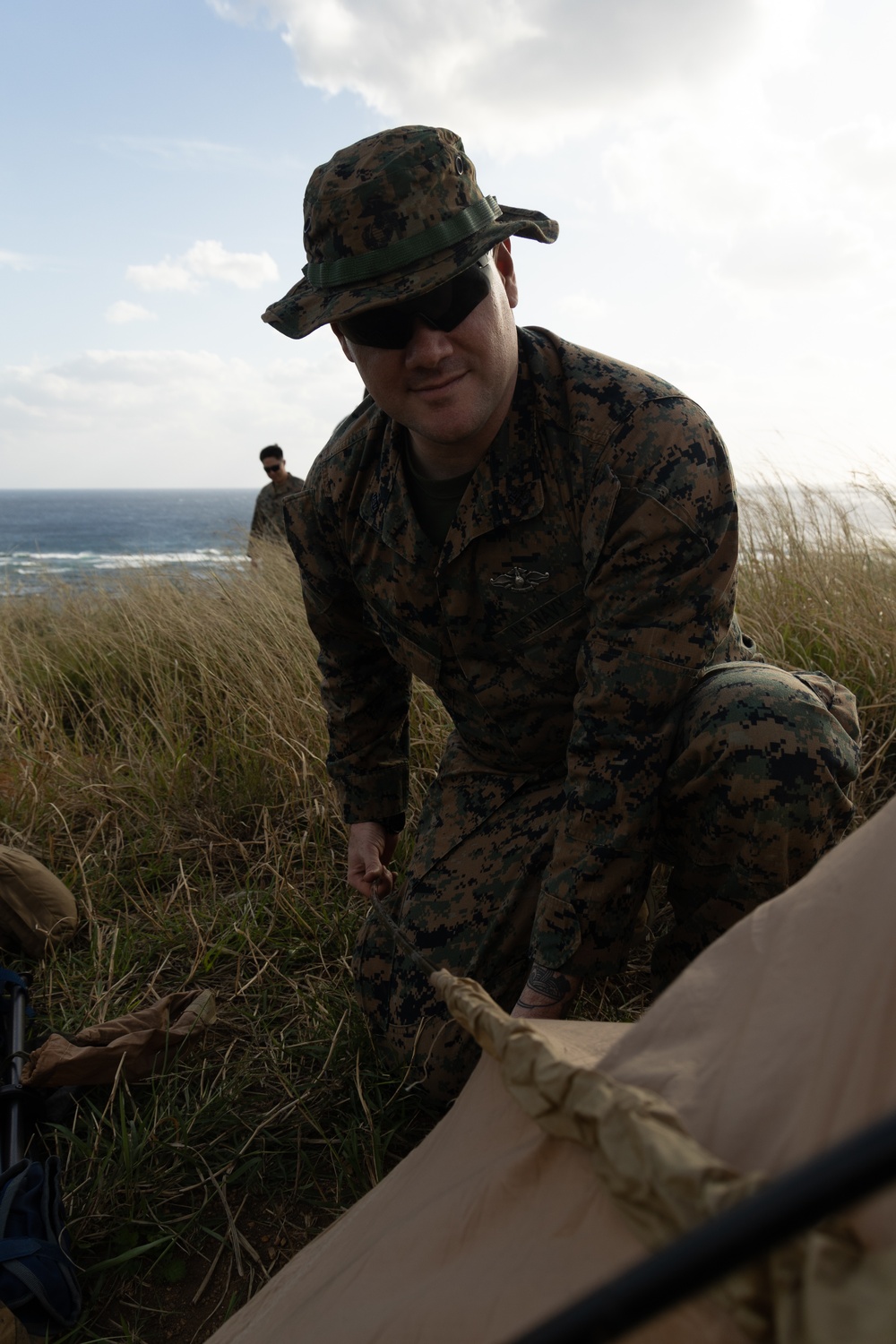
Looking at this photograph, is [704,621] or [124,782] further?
[124,782]

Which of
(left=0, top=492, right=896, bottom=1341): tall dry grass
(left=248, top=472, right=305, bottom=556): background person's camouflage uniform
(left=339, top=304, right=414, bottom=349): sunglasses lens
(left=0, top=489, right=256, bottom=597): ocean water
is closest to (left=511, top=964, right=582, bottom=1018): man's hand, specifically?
(left=0, top=492, right=896, bottom=1341): tall dry grass

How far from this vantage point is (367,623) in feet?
8.75

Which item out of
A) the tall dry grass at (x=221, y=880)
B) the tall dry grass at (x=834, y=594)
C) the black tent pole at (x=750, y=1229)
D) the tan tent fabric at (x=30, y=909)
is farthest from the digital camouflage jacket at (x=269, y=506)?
the black tent pole at (x=750, y=1229)

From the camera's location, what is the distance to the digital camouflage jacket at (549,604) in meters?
1.92

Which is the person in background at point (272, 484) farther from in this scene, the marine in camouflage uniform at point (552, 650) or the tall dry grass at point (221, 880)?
the marine in camouflage uniform at point (552, 650)

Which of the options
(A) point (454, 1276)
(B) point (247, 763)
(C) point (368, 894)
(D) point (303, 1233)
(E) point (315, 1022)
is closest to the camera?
(A) point (454, 1276)

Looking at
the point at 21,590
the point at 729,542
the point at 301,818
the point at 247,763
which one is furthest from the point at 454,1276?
the point at 21,590

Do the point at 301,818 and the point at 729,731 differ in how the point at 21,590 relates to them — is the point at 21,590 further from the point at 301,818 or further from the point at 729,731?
the point at 729,731

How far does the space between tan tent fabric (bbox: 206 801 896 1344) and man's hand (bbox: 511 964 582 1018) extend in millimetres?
878

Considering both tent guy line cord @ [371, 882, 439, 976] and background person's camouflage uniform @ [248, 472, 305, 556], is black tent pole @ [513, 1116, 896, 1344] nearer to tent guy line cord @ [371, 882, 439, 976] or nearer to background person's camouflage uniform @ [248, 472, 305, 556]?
tent guy line cord @ [371, 882, 439, 976]

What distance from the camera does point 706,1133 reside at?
739 mm

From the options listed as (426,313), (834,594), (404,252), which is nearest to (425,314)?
(426,313)

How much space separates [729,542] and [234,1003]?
1.65 meters

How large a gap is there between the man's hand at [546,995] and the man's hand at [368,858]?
0.75m
